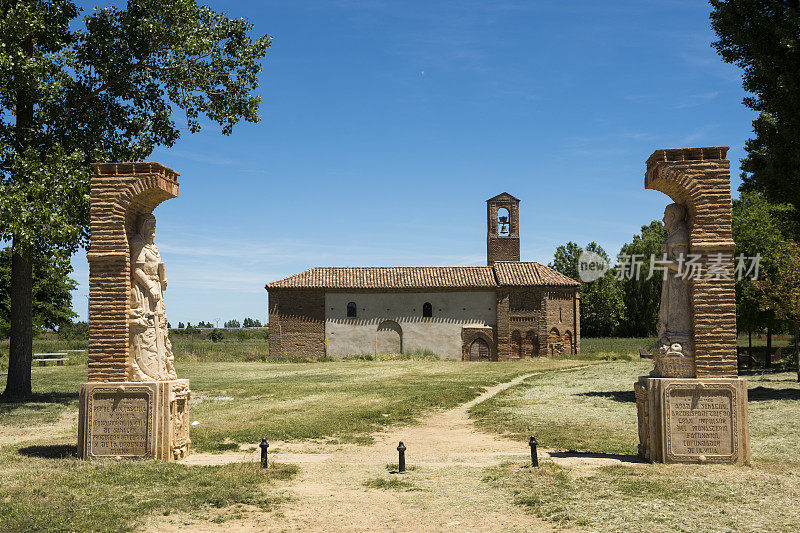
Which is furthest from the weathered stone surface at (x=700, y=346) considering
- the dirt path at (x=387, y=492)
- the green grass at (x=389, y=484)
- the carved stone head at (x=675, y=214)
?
the green grass at (x=389, y=484)

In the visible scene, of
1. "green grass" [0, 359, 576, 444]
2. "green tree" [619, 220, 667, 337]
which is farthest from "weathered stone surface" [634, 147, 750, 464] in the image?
"green tree" [619, 220, 667, 337]

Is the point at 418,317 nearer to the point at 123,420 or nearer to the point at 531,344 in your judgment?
the point at 531,344

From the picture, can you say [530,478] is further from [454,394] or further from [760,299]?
[760,299]

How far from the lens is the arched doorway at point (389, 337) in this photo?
3947 cm

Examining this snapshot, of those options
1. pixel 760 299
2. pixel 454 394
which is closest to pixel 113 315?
pixel 454 394

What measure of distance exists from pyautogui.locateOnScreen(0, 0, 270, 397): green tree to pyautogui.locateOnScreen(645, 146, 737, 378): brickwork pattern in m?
12.8

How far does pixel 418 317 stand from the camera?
39.5m

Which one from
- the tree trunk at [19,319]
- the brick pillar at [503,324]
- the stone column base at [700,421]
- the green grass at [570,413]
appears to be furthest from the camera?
the brick pillar at [503,324]

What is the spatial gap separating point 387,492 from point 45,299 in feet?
126

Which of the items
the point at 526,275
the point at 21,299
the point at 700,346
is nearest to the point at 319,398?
the point at 21,299

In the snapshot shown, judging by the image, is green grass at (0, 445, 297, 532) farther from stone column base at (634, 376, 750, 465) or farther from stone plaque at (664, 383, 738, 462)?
stone plaque at (664, 383, 738, 462)

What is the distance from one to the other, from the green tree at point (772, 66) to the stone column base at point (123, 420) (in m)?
15.0

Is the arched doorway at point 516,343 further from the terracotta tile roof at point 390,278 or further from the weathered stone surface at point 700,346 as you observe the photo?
the weathered stone surface at point 700,346

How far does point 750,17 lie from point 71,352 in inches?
1581
